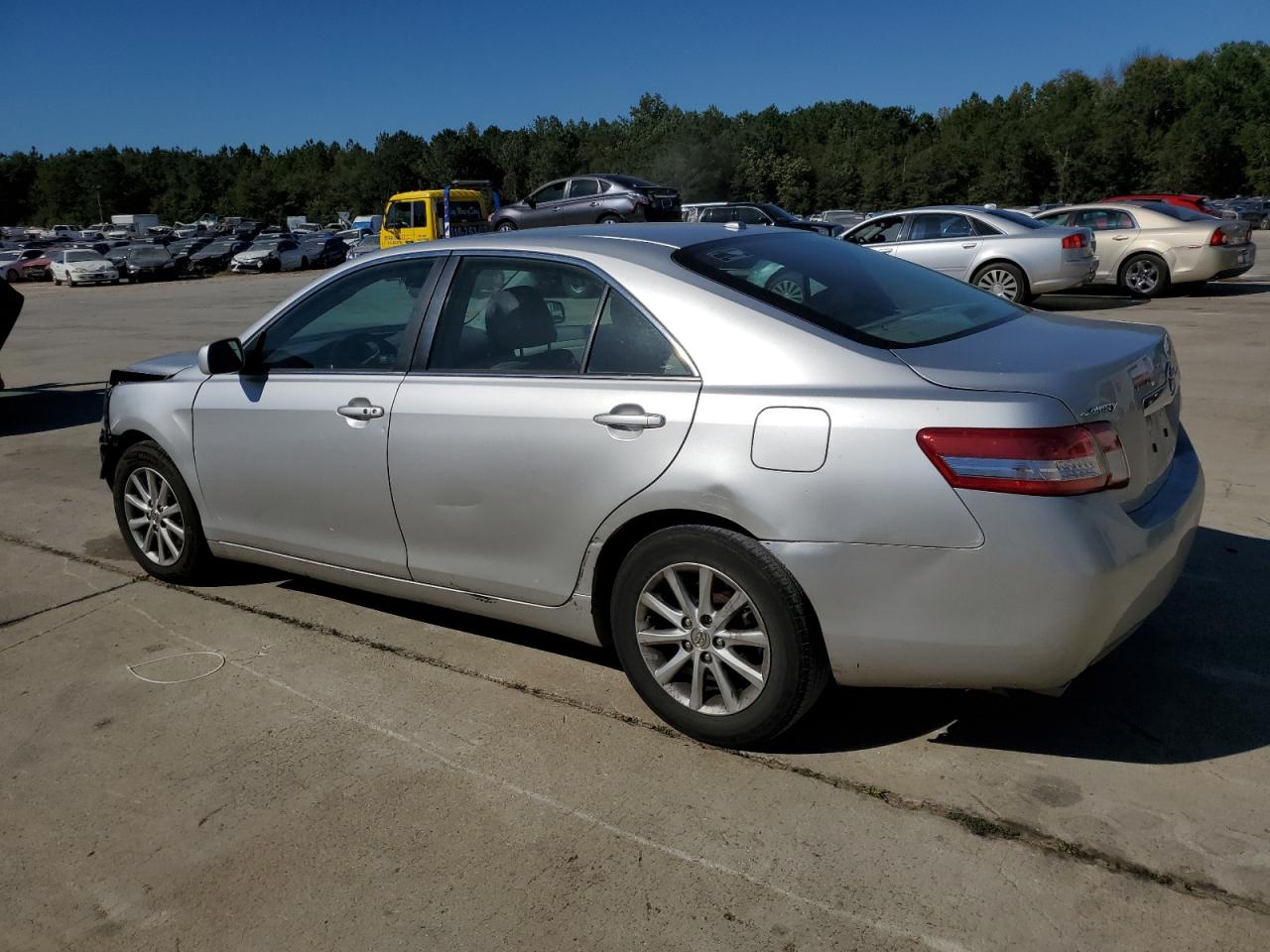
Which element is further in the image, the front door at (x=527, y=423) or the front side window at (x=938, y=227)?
the front side window at (x=938, y=227)

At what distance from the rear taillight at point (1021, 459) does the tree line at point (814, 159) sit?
81.1m

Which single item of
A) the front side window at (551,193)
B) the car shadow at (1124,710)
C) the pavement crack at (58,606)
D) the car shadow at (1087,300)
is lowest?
the car shadow at (1087,300)

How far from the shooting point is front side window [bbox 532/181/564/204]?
27984mm

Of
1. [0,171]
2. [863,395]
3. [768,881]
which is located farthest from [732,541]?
[0,171]

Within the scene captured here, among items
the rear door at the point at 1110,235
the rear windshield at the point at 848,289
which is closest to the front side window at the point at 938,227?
the rear door at the point at 1110,235

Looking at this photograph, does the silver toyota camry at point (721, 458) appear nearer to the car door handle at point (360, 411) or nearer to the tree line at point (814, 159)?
the car door handle at point (360, 411)

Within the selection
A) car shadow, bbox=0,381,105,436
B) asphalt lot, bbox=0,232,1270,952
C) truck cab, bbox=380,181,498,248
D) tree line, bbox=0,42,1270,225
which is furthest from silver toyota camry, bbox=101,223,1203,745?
tree line, bbox=0,42,1270,225

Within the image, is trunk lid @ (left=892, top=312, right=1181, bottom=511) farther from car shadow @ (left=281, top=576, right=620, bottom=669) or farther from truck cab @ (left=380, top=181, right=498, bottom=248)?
truck cab @ (left=380, top=181, right=498, bottom=248)

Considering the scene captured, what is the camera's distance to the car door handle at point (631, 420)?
3.35 m

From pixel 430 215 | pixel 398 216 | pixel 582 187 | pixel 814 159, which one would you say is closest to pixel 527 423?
pixel 582 187

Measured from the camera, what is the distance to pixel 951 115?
110000 millimetres

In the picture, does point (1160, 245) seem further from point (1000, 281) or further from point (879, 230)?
point (879, 230)

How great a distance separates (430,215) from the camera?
1175 inches

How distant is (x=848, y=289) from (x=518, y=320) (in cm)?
116
